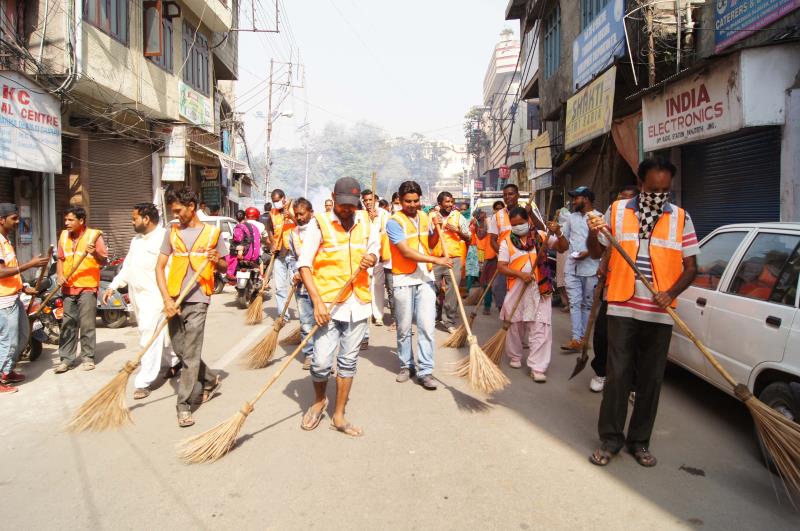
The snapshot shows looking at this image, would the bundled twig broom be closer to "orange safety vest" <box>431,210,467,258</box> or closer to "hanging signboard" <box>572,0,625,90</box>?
"orange safety vest" <box>431,210,467,258</box>

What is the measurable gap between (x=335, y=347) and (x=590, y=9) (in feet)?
41.7

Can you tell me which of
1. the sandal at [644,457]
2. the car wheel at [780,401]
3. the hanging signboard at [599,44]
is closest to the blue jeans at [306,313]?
the sandal at [644,457]

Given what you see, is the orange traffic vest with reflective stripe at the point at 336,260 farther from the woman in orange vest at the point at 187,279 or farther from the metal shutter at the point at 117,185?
the metal shutter at the point at 117,185

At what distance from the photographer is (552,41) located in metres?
17.6

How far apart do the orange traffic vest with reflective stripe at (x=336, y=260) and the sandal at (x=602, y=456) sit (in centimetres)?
184

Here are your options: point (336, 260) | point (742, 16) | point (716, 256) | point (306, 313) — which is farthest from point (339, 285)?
point (742, 16)

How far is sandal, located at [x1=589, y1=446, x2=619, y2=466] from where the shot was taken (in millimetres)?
3653

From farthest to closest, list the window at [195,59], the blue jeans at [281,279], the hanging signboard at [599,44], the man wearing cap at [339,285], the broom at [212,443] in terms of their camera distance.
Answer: the window at [195,59], the hanging signboard at [599,44], the blue jeans at [281,279], the man wearing cap at [339,285], the broom at [212,443]

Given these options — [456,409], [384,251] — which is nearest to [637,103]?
[384,251]

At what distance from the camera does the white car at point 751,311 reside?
3.56 metres

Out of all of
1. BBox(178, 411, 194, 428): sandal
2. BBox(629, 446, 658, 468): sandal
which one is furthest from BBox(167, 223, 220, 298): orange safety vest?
BBox(629, 446, 658, 468): sandal

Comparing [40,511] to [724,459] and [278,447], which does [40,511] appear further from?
[724,459]

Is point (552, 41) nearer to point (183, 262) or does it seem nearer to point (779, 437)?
point (183, 262)

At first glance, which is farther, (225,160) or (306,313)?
(225,160)
